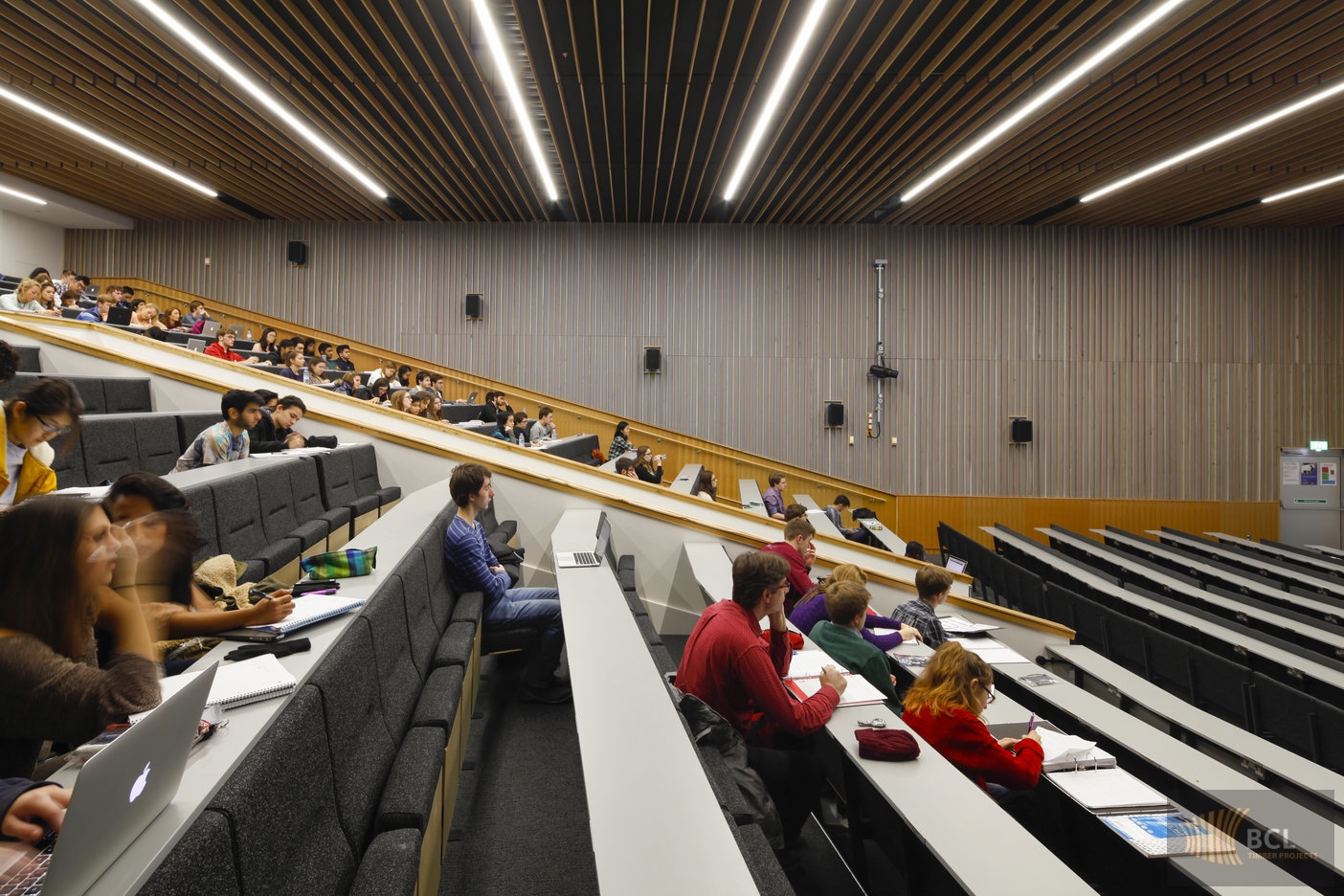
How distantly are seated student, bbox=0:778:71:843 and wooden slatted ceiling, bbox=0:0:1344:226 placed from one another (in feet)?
14.0

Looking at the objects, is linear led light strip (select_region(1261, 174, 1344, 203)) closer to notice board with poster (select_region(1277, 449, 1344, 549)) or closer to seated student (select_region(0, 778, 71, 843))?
notice board with poster (select_region(1277, 449, 1344, 549))

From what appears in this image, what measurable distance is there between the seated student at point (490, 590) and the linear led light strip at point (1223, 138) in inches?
239

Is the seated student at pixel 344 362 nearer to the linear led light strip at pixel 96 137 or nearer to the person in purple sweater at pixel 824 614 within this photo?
the linear led light strip at pixel 96 137

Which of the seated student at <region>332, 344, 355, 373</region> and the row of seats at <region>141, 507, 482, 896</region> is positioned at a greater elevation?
the seated student at <region>332, 344, 355, 373</region>

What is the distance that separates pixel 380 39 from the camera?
4.55 metres

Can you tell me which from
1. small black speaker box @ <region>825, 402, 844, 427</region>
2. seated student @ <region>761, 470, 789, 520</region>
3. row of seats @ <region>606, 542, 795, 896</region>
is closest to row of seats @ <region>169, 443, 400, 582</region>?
row of seats @ <region>606, 542, 795, 896</region>

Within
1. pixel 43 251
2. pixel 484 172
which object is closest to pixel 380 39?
pixel 484 172

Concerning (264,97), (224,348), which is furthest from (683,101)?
(224,348)

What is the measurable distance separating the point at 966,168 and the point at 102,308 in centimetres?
741

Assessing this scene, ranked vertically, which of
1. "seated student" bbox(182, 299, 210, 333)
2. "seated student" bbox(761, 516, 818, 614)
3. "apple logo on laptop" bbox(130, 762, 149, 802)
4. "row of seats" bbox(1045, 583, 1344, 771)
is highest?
"seated student" bbox(182, 299, 210, 333)

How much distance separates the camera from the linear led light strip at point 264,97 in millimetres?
4133

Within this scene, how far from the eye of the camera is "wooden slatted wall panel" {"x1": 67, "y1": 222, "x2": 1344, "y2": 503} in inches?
339

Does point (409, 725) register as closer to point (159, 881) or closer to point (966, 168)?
point (159, 881)

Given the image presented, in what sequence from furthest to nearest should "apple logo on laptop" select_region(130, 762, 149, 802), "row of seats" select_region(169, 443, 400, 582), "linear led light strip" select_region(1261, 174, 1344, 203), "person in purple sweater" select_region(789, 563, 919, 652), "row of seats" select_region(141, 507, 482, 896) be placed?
"linear led light strip" select_region(1261, 174, 1344, 203) → "person in purple sweater" select_region(789, 563, 919, 652) → "row of seats" select_region(169, 443, 400, 582) → "row of seats" select_region(141, 507, 482, 896) → "apple logo on laptop" select_region(130, 762, 149, 802)
